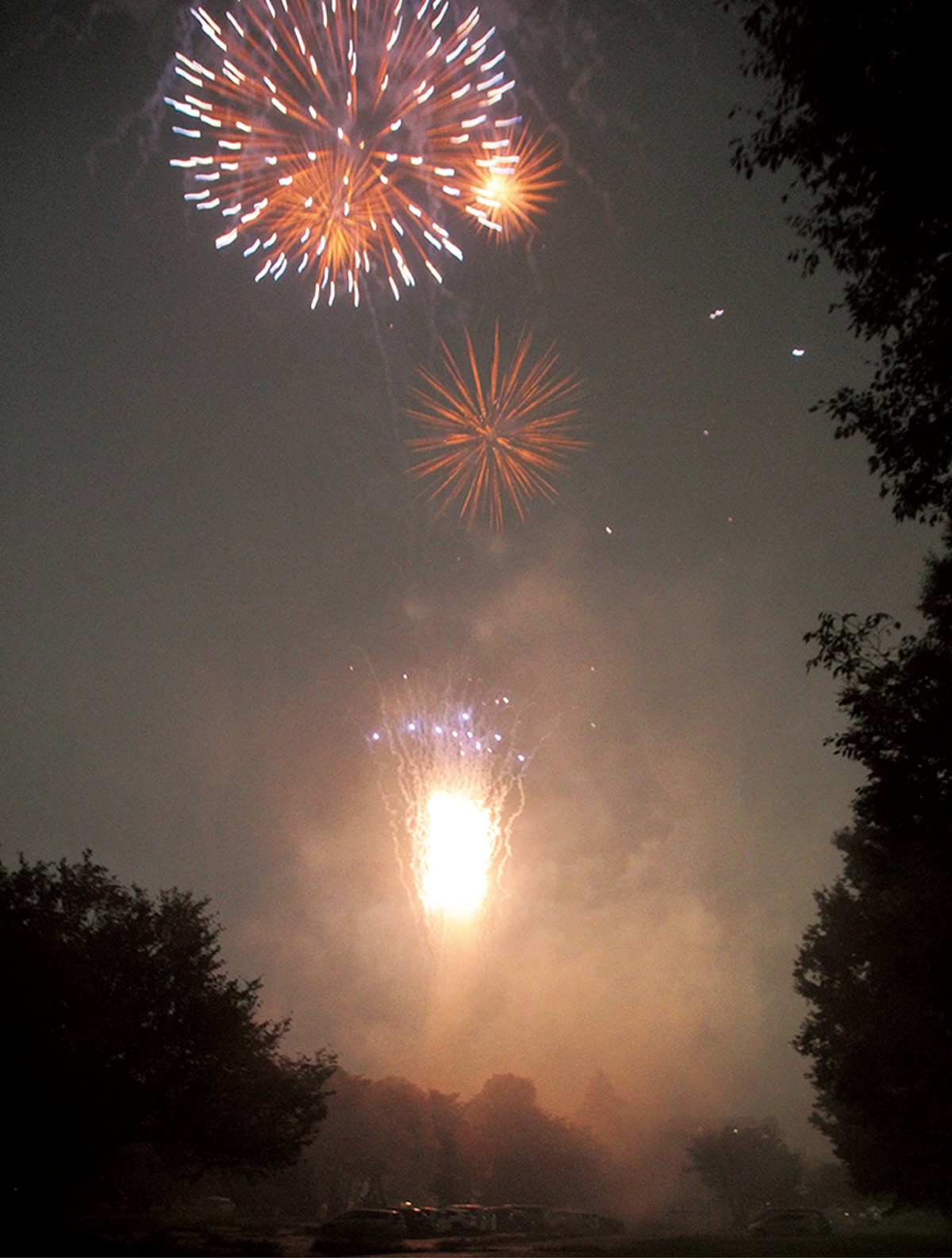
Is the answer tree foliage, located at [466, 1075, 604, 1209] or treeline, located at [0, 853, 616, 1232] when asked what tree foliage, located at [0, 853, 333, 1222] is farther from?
tree foliage, located at [466, 1075, 604, 1209]

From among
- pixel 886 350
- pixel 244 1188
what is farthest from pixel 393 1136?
pixel 886 350

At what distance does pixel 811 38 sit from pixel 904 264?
2.81 m

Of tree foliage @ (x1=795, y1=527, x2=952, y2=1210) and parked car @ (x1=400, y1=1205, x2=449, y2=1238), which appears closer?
tree foliage @ (x1=795, y1=527, x2=952, y2=1210)

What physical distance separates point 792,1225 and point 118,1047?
40905 millimetres

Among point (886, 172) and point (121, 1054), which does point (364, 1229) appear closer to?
point (121, 1054)

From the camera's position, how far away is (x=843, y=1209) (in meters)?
130

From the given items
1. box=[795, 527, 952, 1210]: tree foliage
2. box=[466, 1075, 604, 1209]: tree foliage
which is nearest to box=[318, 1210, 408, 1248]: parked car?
box=[795, 527, 952, 1210]: tree foliage

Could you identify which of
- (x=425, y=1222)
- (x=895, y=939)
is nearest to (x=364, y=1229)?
(x=425, y=1222)

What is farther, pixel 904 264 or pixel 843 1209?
pixel 843 1209

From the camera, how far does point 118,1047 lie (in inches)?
1055

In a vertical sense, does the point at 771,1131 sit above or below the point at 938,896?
above

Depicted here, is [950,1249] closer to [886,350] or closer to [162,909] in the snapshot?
[162,909]

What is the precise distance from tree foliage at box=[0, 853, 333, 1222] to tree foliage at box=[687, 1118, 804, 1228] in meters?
92.9

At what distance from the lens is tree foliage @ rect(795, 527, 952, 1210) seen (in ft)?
45.5
